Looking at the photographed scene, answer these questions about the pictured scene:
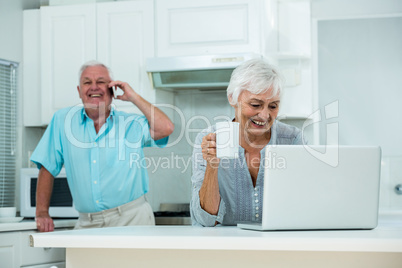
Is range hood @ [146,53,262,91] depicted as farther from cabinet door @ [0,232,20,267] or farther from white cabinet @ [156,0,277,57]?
cabinet door @ [0,232,20,267]

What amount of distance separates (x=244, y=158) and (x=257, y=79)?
1.06ft

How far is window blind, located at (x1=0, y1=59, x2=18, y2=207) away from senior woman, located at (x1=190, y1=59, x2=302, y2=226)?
215cm

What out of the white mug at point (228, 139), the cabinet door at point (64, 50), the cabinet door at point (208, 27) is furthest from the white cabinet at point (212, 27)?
the white mug at point (228, 139)

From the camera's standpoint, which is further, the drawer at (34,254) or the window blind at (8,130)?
the window blind at (8,130)

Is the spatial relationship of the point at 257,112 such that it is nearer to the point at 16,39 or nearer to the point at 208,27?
the point at 208,27

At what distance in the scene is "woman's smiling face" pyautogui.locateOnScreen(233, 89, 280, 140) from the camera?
2354 mm

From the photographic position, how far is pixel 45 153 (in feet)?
10.8

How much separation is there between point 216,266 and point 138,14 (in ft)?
8.50

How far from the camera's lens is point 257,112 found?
2369mm

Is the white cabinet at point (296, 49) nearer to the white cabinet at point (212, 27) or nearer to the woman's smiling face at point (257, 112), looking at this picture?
the white cabinet at point (212, 27)

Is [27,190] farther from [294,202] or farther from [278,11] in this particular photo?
[294,202]

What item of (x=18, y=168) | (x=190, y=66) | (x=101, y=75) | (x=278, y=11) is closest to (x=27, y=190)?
(x=18, y=168)

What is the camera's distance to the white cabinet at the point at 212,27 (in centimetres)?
367

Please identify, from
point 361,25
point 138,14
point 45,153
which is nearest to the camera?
point 45,153
